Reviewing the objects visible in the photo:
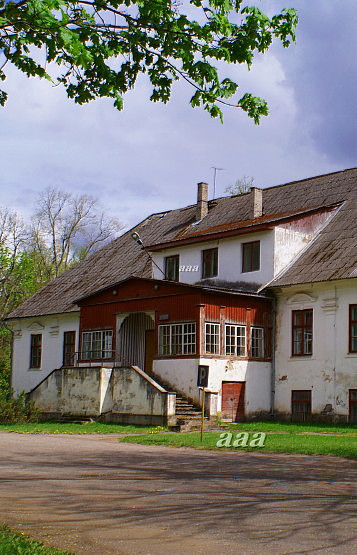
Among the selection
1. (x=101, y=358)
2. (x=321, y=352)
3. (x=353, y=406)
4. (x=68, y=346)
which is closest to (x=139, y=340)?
(x=101, y=358)

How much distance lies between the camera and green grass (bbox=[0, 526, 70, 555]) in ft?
21.1

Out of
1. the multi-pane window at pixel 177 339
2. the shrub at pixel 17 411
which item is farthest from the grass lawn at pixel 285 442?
the shrub at pixel 17 411

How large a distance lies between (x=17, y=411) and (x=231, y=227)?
10.6 meters

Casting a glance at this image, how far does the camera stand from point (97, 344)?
93.0 feet

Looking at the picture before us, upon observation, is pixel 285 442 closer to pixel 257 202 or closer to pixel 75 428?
pixel 75 428

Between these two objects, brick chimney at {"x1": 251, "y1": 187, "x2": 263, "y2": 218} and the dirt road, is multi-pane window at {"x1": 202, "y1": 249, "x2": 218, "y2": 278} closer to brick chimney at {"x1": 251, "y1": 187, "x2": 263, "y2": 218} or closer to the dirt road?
brick chimney at {"x1": 251, "y1": 187, "x2": 263, "y2": 218}

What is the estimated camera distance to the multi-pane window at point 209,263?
2806cm

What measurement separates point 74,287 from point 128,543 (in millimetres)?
28777

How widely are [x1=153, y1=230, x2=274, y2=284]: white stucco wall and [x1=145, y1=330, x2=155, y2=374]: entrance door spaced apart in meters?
2.55

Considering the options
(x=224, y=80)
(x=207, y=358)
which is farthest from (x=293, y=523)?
(x=207, y=358)

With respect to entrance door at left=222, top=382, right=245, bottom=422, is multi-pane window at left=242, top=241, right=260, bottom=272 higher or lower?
higher

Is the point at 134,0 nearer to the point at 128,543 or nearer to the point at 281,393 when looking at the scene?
the point at 128,543

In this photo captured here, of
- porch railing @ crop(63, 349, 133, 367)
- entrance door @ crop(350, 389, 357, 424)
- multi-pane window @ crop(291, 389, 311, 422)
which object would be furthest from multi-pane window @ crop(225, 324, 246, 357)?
porch railing @ crop(63, 349, 133, 367)

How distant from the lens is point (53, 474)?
39.9 feet
